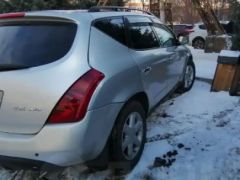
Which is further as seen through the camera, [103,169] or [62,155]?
[103,169]

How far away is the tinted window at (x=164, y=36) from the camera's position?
5.65 meters

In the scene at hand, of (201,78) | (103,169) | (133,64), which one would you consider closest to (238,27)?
(201,78)

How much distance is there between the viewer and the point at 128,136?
4.16 metres

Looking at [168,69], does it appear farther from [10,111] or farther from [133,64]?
[10,111]

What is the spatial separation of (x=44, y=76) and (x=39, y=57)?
0.24 metres

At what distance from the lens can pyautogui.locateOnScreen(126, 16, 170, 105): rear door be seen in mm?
4609

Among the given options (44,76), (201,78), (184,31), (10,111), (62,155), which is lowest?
(184,31)

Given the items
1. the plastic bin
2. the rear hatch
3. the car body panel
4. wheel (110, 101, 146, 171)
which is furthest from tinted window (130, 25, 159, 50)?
the plastic bin

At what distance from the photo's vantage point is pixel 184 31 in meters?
24.7

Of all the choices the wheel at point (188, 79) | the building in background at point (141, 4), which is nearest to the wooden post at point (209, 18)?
the building in background at point (141, 4)

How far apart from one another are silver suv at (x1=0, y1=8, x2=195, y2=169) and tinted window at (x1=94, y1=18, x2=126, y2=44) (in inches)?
0.6

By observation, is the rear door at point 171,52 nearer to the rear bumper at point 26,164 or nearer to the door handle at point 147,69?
the door handle at point 147,69

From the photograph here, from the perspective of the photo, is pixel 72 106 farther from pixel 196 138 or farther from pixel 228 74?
pixel 228 74

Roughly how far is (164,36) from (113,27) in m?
1.76
